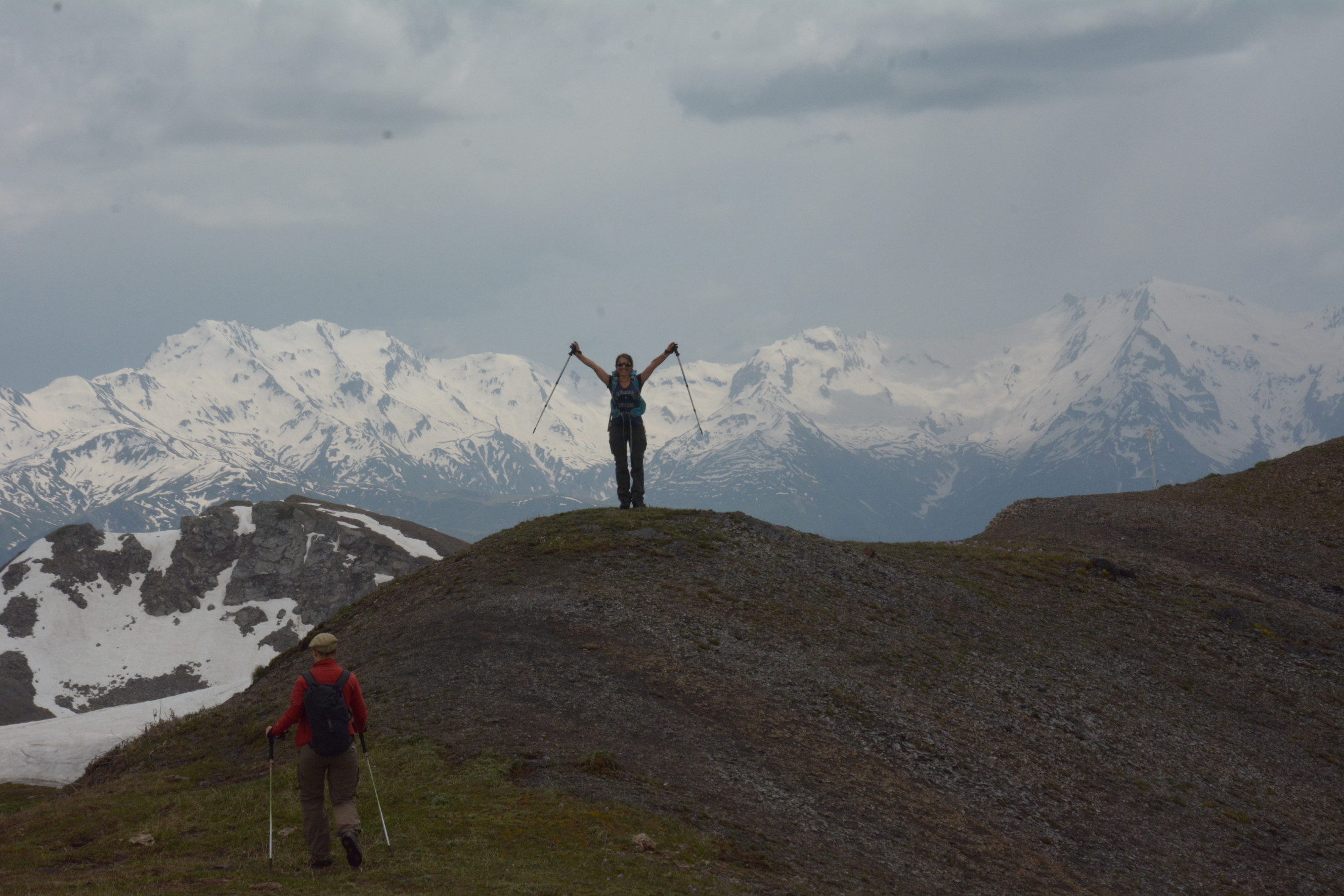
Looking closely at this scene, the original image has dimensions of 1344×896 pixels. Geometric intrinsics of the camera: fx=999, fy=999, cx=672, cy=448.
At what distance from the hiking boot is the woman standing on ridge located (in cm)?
1911

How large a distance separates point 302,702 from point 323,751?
825mm

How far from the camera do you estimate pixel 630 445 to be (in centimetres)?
3544

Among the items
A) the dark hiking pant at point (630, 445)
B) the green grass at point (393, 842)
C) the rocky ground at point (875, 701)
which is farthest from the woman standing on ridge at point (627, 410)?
the green grass at point (393, 842)

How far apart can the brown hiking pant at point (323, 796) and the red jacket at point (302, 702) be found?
0.26 m

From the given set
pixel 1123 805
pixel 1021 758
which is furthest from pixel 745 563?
pixel 1123 805

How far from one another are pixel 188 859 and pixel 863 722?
14.9 m

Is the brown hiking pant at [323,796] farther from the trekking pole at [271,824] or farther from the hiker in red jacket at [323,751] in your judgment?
the trekking pole at [271,824]

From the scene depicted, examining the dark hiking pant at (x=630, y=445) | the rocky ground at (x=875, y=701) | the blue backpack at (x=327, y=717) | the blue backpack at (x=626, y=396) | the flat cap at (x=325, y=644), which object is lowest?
the rocky ground at (x=875, y=701)

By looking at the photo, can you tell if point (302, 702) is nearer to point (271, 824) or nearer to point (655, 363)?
point (271, 824)

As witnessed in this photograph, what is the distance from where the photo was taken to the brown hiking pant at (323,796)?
1524cm

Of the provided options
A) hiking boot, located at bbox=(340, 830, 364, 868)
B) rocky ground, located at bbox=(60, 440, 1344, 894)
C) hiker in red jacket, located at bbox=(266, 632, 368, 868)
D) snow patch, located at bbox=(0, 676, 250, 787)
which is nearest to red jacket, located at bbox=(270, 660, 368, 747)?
hiker in red jacket, located at bbox=(266, 632, 368, 868)

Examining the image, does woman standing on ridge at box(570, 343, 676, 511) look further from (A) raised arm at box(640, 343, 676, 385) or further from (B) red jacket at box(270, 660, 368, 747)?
Result: (B) red jacket at box(270, 660, 368, 747)

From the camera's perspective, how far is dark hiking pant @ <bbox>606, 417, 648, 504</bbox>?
34.8 m

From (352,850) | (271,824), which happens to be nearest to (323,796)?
(271,824)
